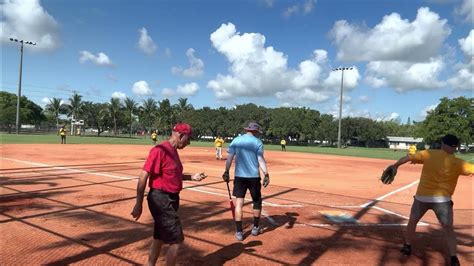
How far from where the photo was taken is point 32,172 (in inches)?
551

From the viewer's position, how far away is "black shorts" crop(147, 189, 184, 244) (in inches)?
172

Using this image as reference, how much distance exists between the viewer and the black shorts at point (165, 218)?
14.3 feet

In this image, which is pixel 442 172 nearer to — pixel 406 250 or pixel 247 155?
pixel 406 250

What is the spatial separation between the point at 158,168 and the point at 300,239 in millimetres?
3195

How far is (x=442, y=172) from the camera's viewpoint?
5641 millimetres

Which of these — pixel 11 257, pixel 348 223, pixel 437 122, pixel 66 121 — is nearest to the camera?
pixel 11 257

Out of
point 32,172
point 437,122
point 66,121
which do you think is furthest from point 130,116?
point 32,172

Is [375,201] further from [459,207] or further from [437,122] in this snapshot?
[437,122]

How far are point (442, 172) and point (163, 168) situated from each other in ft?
12.4

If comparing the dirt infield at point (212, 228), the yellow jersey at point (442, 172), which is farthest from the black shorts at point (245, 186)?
the yellow jersey at point (442, 172)

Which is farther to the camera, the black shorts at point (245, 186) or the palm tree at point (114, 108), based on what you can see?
the palm tree at point (114, 108)

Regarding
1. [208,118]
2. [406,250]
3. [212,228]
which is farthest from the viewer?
[208,118]

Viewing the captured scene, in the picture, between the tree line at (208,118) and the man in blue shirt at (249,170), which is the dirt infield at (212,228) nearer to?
the man in blue shirt at (249,170)

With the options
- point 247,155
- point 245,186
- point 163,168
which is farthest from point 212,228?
point 163,168
